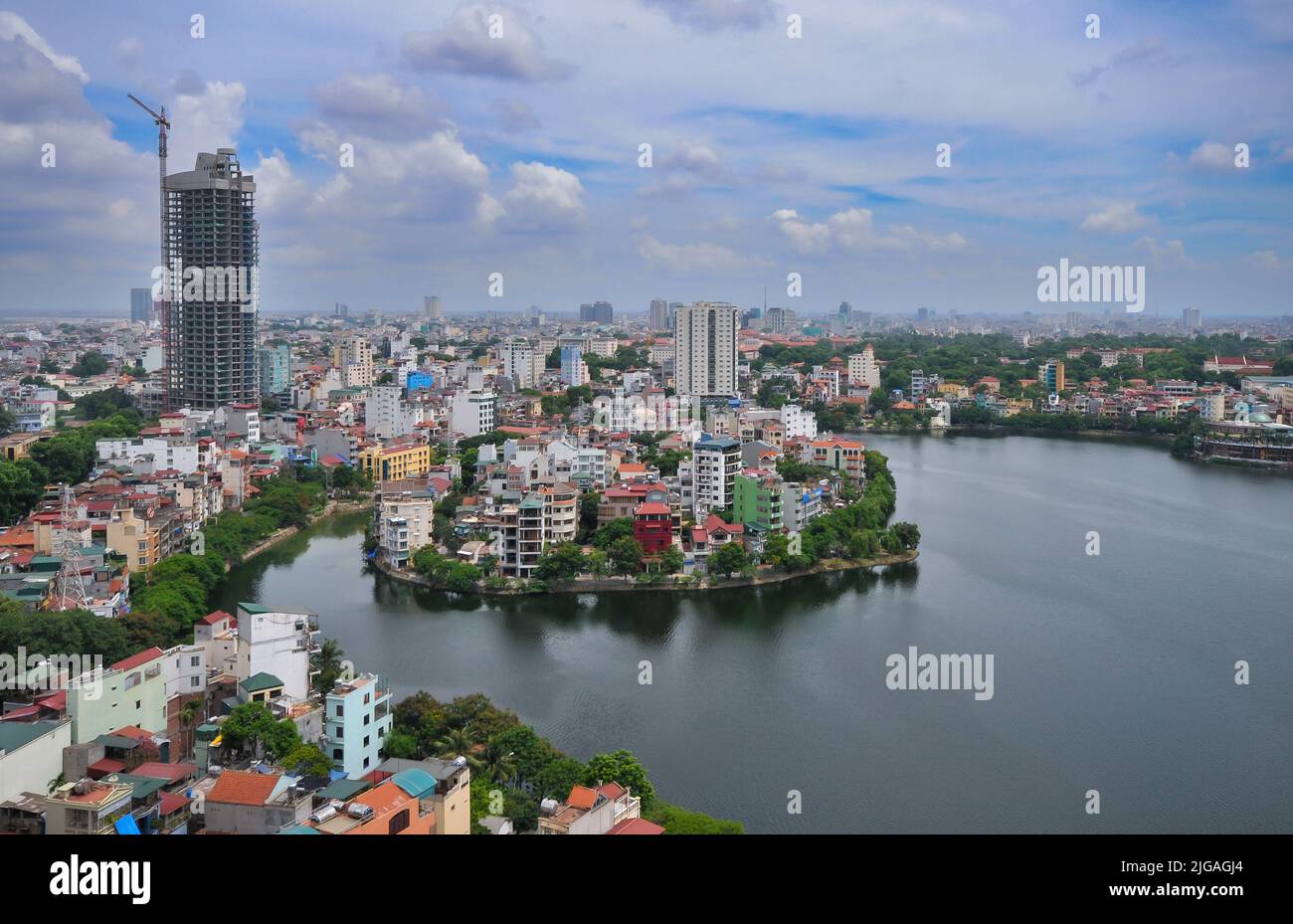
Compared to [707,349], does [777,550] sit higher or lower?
lower

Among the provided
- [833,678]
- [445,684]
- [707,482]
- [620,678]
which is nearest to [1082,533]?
[707,482]

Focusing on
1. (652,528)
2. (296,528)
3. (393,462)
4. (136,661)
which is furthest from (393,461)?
(136,661)

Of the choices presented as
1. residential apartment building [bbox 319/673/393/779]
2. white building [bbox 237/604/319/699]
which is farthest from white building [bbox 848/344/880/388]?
residential apartment building [bbox 319/673/393/779]

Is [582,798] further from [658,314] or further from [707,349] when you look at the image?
[658,314]

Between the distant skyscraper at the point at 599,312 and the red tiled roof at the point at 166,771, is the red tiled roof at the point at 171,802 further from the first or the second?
the distant skyscraper at the point at 599,312

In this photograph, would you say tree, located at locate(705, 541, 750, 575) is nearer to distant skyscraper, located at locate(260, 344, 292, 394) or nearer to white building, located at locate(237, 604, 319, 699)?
white building, located at locate(237, 604, 319, 699)

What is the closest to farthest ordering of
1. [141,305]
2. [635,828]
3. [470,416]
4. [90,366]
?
[635,828] < [470,416] < [90,366] < [141,305]

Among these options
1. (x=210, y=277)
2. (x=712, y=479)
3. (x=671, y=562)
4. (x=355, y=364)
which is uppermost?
(x=210, y=277)

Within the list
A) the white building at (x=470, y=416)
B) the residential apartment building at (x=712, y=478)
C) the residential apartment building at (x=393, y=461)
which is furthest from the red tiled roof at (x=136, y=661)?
the white building at (x=470, y=416)
